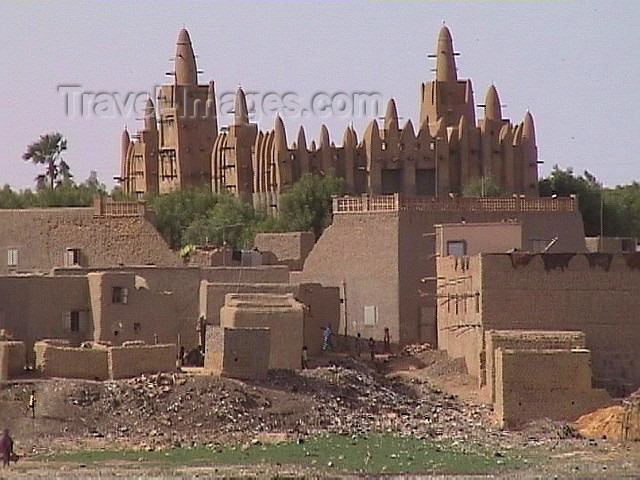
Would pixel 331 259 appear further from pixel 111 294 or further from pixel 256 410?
pixel 256 410

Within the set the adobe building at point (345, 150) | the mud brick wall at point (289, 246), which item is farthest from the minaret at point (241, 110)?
the mud brick wall at point (289, 246)

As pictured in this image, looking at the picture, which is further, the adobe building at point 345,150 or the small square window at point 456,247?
the adobe building at point 345,150

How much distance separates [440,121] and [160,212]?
1166cm

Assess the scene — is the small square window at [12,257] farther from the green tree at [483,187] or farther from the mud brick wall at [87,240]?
the green tree at [483,187]

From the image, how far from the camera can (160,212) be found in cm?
6594

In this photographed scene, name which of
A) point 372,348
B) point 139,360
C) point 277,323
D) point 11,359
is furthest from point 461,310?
point 11,359

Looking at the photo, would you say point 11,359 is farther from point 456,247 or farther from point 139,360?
point 456,247

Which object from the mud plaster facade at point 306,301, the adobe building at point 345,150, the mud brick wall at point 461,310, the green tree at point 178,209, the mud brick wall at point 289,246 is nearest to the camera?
the mud brick wall at point 461,310

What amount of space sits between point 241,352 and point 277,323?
1.79 meters

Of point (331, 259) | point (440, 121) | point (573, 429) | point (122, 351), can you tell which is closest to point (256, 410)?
point (122, 351)

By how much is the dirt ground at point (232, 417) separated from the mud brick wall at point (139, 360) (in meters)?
0.44

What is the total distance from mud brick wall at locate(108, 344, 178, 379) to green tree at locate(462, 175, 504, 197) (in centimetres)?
2970

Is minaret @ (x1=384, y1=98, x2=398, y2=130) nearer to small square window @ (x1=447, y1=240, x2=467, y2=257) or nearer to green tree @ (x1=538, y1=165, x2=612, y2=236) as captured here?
green tree @ (x1=538, y1=165, x2=612, y2=236)

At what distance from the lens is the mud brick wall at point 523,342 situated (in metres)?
34.8
